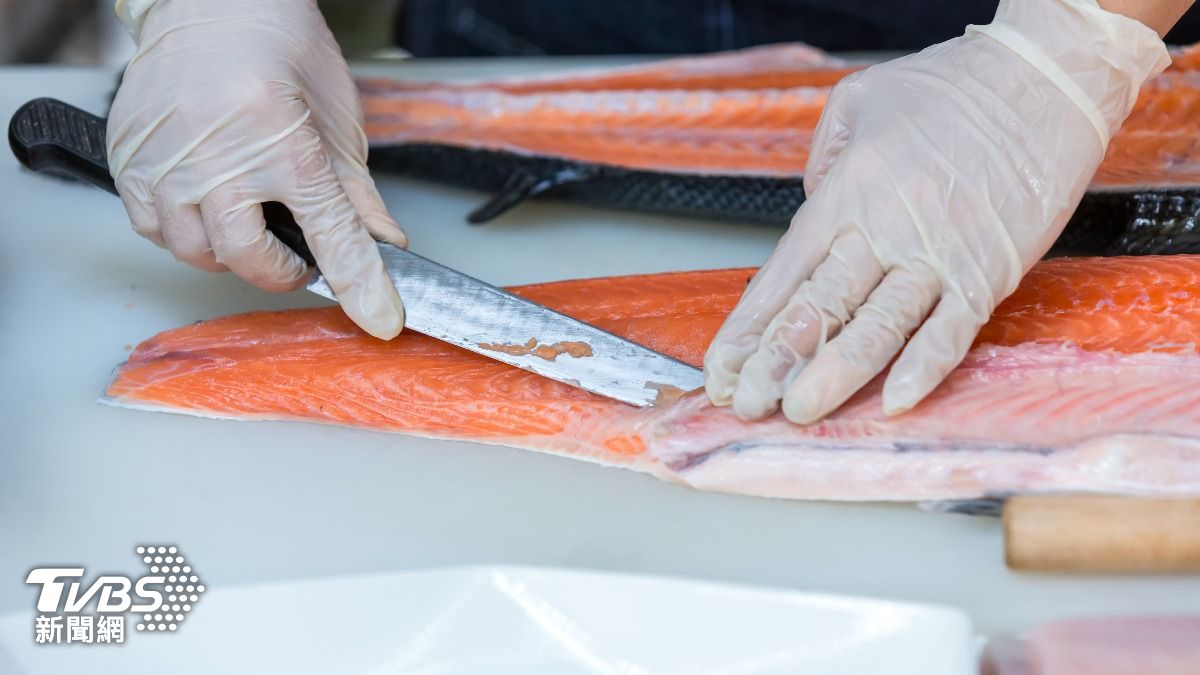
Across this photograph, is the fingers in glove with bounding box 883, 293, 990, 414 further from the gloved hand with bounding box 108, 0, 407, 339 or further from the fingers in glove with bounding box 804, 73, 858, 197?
the gloved hand with bounding box 108, 0, 407, 339

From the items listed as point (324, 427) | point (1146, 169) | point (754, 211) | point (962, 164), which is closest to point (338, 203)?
point (324, 427)

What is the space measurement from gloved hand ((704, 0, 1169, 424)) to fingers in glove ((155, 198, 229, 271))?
3.19 ft

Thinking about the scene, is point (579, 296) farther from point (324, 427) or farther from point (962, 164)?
point (962, 164)

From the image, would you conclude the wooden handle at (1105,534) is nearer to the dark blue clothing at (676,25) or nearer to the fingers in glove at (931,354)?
the fingers in glove at (931,354)

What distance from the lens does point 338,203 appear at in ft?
6.00

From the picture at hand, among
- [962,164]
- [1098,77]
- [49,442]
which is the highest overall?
[1098,77]

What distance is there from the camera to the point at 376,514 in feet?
5.52

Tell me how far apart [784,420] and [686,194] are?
78 centimetres

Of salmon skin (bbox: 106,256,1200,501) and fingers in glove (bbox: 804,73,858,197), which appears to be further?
fingers in glove (bbox: 804,73,858,197)

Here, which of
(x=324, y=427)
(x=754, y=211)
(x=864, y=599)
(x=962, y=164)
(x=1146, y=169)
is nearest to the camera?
(x=864, y=599)

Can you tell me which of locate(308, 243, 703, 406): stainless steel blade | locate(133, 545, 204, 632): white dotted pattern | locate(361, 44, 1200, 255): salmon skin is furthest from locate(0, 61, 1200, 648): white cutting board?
locate(361, 44, 1200, 255): salmon skin

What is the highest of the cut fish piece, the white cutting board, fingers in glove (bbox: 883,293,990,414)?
fingers in glove (bbox: 883,293,990,414)

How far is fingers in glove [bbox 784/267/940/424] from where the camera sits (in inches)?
61.8

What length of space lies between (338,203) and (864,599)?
1.13 m
